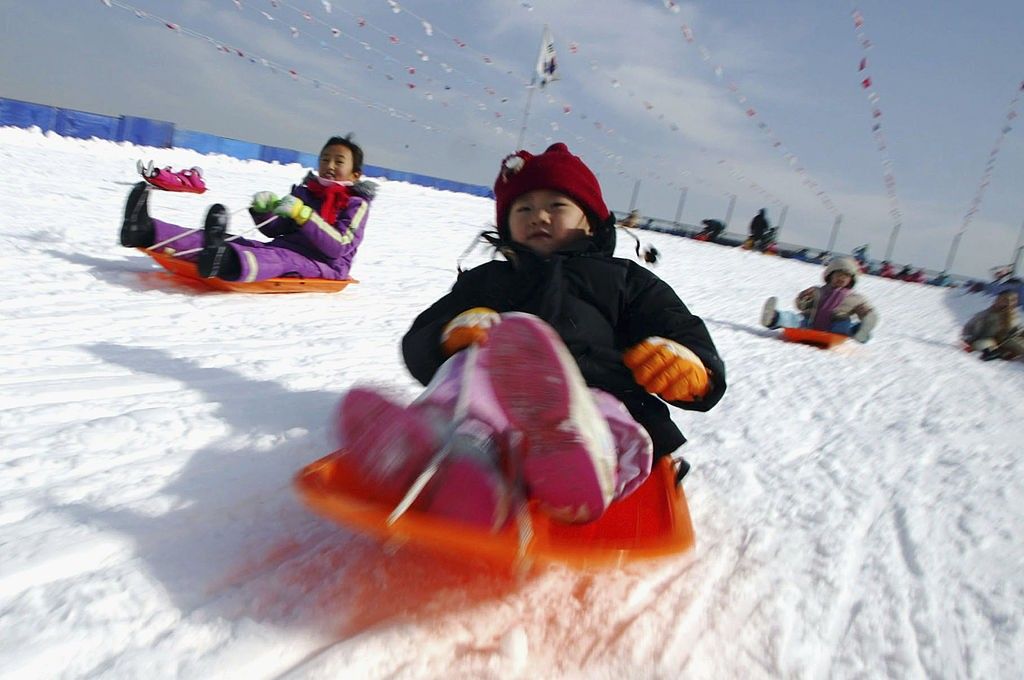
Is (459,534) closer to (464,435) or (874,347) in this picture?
(464,435)

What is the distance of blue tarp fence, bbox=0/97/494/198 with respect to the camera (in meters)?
11.2

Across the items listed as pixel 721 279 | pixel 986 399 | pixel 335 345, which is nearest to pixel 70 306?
pixel 335 345

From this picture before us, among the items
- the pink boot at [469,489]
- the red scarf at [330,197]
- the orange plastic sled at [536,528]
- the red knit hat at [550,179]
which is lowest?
the orange plastic sled at [536,528]

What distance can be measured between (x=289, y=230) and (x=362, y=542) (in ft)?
10.1

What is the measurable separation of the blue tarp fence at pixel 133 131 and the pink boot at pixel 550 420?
13567 mm

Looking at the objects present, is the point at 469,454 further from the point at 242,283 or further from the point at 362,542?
the point at 242,283

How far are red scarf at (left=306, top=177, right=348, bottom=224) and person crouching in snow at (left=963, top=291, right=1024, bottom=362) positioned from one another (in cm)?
552

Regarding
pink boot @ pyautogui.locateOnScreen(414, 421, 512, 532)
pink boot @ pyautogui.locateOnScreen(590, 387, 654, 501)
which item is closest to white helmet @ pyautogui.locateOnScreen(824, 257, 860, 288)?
pink boot @ pyautogui.locateOnScreen(590, 387, 654, 501)

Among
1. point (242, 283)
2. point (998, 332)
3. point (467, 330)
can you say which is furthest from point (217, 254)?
point (998, 332)

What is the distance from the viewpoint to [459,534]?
0.89 meters

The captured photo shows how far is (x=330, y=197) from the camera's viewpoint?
12.4 feet

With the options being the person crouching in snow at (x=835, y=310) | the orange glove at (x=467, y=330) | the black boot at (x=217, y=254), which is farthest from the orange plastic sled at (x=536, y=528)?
the person crouching in snow at (x=835, y=310)

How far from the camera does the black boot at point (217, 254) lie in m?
3.11

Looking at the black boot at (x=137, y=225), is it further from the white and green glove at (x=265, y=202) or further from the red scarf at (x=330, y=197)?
the red scarf at (x=330, y=197)
